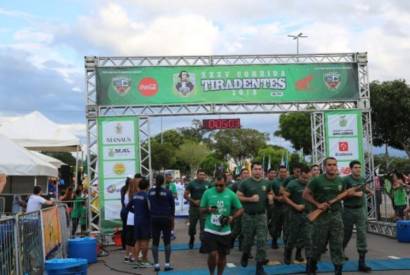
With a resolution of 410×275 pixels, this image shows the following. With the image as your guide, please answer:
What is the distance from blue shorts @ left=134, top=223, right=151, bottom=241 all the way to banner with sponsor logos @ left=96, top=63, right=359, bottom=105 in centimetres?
618

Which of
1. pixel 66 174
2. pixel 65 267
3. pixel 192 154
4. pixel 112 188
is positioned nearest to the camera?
pixel 65 267

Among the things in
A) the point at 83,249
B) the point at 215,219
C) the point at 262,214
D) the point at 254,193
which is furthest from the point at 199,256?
the point at 215,219

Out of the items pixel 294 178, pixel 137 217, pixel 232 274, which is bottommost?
pixel 232 274

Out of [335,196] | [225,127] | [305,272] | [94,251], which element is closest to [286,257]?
[305,272]

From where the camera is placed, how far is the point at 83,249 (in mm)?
12172

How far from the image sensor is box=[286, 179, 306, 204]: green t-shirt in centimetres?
1121

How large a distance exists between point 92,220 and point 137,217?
6107 millimetres

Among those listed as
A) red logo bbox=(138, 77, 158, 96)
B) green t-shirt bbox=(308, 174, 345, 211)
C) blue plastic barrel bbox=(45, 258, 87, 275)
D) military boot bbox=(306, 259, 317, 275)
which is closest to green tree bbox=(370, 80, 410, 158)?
red logo bbox=(138, 77, 158, 96)

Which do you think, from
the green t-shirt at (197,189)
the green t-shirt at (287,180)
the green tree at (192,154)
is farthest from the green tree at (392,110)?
the green tree at (192,154)

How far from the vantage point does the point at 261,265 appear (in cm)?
984

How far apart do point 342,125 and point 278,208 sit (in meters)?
5.10

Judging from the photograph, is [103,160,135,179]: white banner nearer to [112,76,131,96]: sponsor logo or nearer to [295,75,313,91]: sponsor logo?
[112,76,131,96]: sponsor logo

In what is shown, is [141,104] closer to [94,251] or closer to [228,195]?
[94,251]

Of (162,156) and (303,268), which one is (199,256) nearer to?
(303,268)
